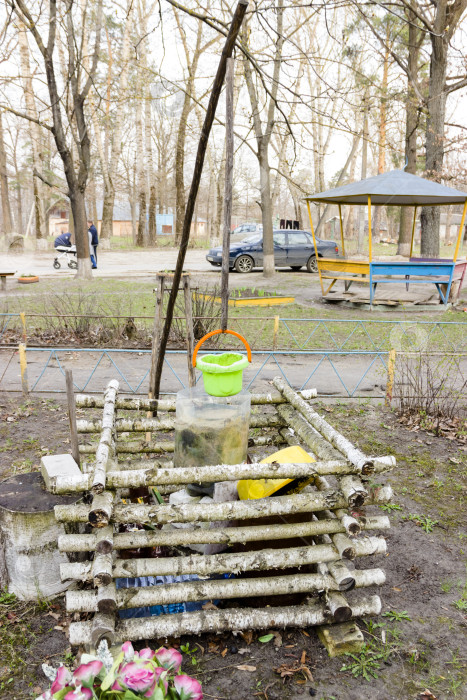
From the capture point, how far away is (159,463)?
345 cm

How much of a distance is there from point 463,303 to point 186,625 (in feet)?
41.2

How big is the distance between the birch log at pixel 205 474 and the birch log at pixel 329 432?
0.06m

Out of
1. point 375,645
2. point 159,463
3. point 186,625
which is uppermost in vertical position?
point 159,463

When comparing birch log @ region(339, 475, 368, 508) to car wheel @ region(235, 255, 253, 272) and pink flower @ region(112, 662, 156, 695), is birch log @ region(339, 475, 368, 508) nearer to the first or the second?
pink flower @ region(112, 662, 156, 695)

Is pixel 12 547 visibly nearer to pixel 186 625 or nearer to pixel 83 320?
pixel 186 625

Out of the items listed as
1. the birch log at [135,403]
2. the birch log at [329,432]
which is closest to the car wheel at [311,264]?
the birch log at [329,432]

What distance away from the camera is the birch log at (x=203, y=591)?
2.44m

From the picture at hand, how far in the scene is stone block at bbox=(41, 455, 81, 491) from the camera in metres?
2.90

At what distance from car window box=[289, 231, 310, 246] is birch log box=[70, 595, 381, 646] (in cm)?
1811

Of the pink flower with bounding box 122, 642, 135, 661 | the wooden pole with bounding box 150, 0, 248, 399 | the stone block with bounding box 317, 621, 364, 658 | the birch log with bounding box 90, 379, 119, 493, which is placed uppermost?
the wooden pole with bounding box 150, 0, 248, 399

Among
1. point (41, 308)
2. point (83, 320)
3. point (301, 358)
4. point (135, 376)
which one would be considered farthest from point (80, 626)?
point (41, 308)

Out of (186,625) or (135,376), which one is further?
(135,376)

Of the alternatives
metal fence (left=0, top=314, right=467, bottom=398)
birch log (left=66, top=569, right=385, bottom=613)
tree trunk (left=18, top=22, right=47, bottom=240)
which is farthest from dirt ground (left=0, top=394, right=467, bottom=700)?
tree trunk (left=18, top=22, right=47, bottom=240)

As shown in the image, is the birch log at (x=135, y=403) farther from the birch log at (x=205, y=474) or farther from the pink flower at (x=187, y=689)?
the pink flower at (x=187, y=689)
